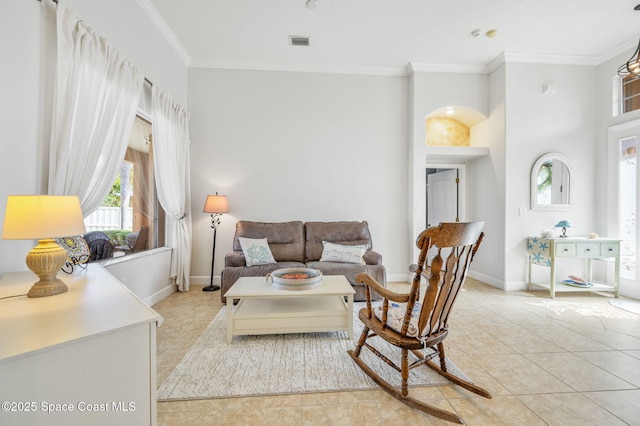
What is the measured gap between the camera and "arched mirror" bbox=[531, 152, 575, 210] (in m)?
3.78

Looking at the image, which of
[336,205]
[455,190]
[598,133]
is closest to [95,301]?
[336,205]

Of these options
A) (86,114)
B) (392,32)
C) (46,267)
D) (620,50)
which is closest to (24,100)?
(86,114)

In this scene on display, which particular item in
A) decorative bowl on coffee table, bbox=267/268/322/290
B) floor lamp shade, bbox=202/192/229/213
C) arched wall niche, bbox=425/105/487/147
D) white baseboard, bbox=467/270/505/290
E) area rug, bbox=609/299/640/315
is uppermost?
arched wall niche, bbox=425/105/487/147

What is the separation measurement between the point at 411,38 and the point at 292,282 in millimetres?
3358

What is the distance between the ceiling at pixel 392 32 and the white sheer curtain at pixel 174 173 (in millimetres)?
923

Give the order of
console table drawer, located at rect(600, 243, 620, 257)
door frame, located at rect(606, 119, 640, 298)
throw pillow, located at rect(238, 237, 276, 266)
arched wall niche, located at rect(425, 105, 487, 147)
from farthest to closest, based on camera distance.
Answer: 1. arched wall niche, located at rect(425, 105, 487, 147)
2. door frame, located at rect(606, 119, 640, 298)
3. console table drawer, located at rect(600, 243, 620, 257)
4. throw pillow, located at rect(238, 237, 276, 266)

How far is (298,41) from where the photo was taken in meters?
3.47

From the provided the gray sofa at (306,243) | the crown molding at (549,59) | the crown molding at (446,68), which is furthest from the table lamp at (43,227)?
the crown molding at (549,59)

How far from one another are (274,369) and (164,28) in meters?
3.86

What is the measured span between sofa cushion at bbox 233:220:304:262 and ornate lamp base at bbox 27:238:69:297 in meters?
2.25

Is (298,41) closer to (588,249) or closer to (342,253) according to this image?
(342,253)

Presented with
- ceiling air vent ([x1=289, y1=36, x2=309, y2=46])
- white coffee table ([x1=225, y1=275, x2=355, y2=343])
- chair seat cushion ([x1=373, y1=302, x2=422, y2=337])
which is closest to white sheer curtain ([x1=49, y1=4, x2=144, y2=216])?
white coffee table ([x1=225, y1=275, x2=355, y2=343])

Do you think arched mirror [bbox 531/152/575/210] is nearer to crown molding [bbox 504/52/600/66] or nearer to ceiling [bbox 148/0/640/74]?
crown molding [bbox 504/52/600/66]

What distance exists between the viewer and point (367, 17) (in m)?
3.03
